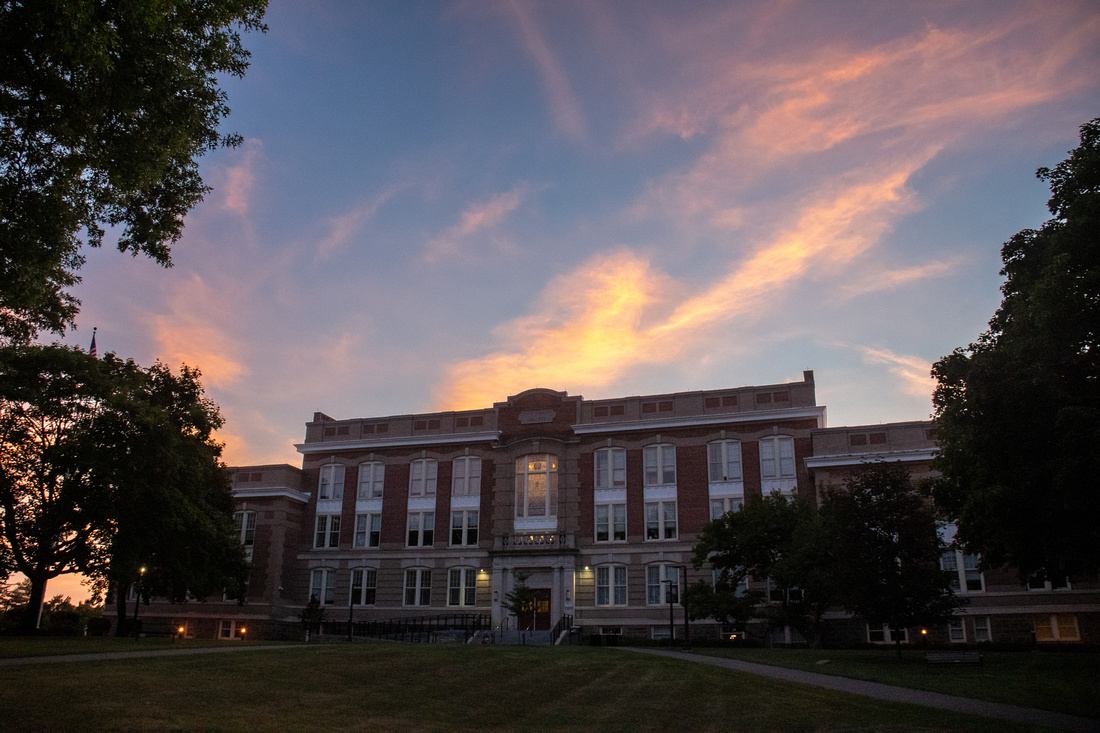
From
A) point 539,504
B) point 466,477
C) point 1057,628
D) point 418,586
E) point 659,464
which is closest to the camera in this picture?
point 1057,628

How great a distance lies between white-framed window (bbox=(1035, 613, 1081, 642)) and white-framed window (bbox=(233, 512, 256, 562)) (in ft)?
147

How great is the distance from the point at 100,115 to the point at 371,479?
41329mm

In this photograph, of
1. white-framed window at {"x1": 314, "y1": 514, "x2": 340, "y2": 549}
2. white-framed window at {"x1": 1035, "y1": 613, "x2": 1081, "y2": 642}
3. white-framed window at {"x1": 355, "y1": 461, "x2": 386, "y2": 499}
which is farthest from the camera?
white-framed window at {"x1": 355, "y1": 461, "x2": 386, "y2": 499}

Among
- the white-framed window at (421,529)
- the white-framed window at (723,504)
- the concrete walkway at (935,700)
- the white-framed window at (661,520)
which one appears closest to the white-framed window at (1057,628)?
the white-framed window at (723,504)

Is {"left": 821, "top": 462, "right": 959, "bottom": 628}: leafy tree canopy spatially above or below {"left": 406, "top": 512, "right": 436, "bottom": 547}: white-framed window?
below

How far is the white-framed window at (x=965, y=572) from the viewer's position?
39.1 m

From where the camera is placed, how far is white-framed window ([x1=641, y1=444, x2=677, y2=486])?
154ft

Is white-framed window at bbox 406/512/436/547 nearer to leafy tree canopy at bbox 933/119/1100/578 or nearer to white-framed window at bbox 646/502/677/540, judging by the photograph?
white-framed window at bbox 646/502/677/540

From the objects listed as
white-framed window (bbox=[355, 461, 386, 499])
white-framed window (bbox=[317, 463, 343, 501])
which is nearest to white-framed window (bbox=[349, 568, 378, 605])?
white-framed window (bbox=[355, 461, 386, 499])

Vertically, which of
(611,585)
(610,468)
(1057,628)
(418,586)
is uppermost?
(610,468)

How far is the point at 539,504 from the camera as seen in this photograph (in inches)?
1929

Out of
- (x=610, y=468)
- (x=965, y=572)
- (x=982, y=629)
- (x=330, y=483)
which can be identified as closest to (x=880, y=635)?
(x=982, y=629)

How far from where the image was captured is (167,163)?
15.4 m

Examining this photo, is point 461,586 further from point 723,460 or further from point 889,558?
point 889,558
